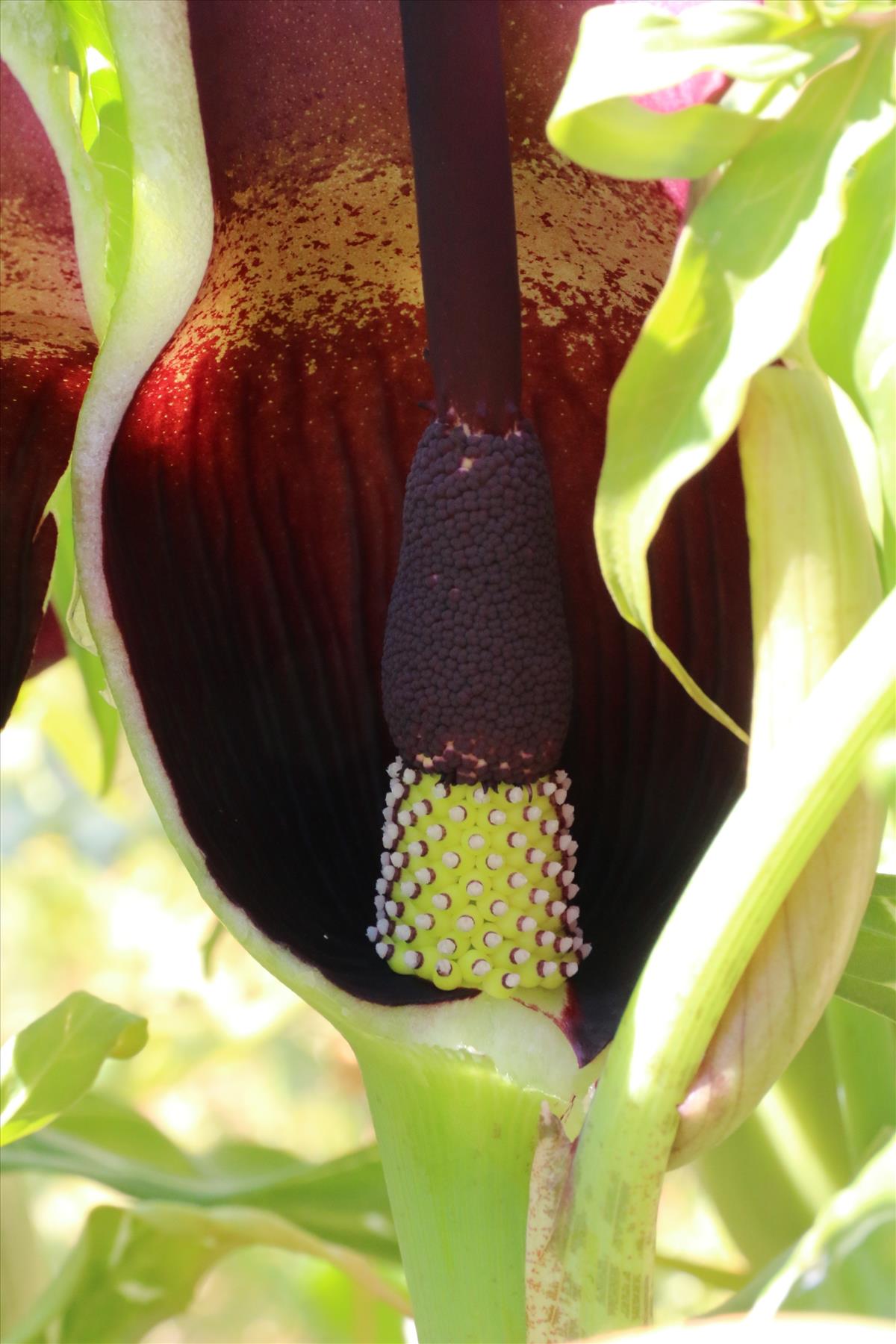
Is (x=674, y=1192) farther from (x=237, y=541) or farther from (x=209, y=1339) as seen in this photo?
(x=237, y=541)

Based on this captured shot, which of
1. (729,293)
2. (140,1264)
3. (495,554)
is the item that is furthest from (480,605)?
(140,1264)

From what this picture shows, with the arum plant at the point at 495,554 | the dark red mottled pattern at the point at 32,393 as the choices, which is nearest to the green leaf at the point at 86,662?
the dark red mottled pattern at the point at 32,393

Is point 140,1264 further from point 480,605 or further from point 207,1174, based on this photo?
point 480,605

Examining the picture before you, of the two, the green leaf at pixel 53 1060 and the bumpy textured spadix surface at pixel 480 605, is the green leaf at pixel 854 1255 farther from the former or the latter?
the green leaf at pixel 53 1060

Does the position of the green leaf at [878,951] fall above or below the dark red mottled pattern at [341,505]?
below

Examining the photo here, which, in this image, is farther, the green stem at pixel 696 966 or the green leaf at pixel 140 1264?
the green leaf at pixel 140 1264

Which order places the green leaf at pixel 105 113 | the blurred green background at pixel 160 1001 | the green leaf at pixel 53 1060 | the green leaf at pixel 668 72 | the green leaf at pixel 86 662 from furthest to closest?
the blurred green background at pixel 160 1001 → the green leaf at pixel 86 662 → the green leaf at pixel 53 1060 → the green leaf at pixel 105 113 → the green leaf at pixel 668 72

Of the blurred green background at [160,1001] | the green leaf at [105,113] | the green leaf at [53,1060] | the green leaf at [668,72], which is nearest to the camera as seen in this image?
the green leaf at [668,72]
